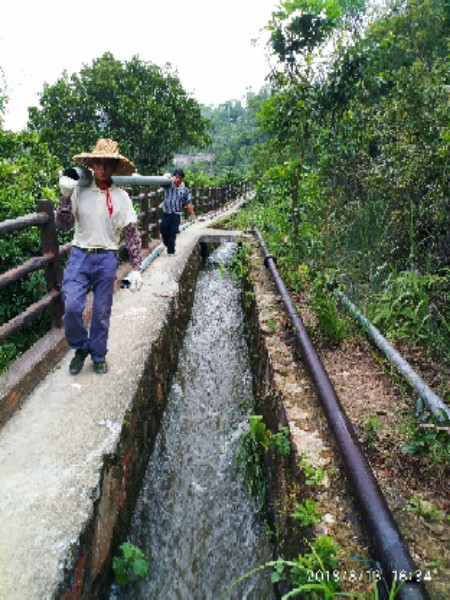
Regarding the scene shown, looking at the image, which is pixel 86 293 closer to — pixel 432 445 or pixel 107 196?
pixel 107 196

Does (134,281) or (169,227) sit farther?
(169,227)

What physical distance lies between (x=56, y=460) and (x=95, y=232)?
165 centimetres

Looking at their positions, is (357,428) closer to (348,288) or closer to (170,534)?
(170,534)

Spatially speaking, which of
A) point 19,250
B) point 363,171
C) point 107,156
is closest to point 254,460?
point 107,156

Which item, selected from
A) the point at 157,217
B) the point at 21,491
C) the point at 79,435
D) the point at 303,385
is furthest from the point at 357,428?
the point at 157,217

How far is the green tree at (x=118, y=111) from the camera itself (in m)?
18.5

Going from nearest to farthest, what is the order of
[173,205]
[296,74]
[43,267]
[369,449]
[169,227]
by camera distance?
[369,449]
[43,267]
[296,74]
[173,205]
[169,227]

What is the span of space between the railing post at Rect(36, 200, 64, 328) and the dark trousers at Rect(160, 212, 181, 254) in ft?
14.7

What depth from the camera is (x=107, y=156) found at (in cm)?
311

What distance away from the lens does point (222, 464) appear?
12.3 ft

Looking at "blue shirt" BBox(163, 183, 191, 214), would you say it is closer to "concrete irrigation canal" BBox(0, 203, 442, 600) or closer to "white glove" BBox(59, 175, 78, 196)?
"concrete irrigation canal" BBox(0, 203, 442, 600)

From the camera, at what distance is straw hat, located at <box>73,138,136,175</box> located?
313 centimetres

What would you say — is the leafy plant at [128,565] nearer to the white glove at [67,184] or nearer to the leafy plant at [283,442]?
the leafy plant at [283,442]

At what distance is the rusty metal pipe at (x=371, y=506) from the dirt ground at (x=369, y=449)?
13cm
